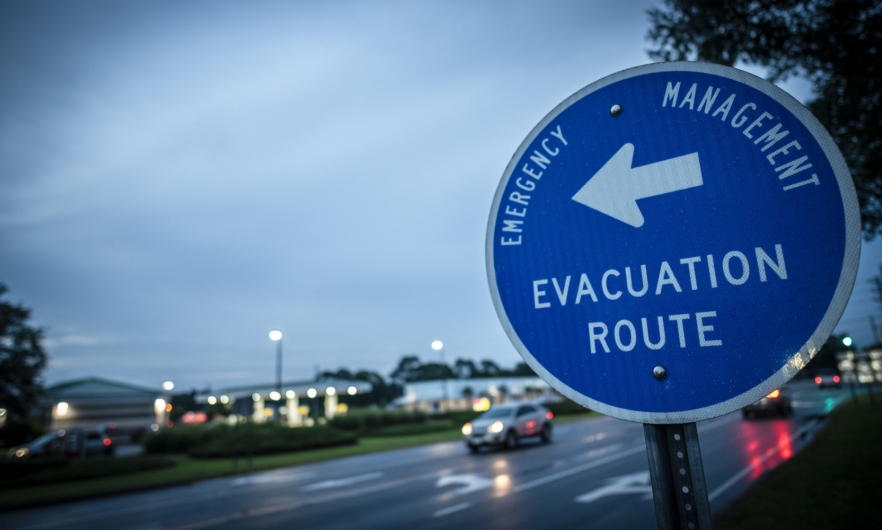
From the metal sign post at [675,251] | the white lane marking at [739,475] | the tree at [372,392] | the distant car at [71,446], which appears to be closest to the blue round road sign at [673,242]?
the metal sign post at [675,251]

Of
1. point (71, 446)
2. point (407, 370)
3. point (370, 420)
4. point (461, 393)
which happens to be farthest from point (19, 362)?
point (407, 370)

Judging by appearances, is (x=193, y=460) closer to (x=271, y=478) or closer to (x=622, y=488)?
(x=271, y=478)

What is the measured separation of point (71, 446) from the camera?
30797 mm

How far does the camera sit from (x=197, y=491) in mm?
15281

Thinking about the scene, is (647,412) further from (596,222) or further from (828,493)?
(828,493)

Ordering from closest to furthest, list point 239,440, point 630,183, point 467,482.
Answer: point 630,183 < point 467,482 < point 239,440

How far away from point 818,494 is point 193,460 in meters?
25.7

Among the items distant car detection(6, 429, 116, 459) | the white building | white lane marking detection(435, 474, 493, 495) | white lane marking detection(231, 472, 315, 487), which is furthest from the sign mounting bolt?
the white building

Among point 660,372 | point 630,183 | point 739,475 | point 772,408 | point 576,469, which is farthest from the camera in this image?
point 772,408

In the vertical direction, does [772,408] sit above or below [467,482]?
below

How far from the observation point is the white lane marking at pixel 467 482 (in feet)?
40.1

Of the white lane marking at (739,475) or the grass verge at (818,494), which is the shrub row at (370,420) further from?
the grass verge at (818,494)

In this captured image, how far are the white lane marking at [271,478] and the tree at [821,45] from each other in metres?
15.3

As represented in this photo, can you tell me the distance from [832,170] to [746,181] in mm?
168
